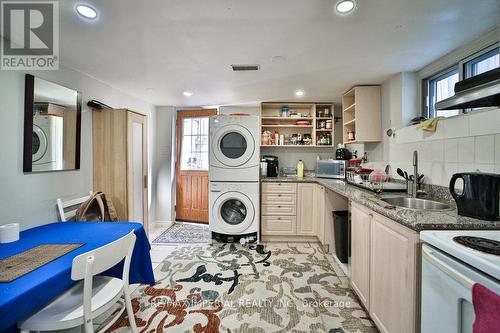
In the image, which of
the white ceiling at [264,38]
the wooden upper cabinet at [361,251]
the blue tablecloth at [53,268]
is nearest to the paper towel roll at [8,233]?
the blue tablecloth at [53,268]

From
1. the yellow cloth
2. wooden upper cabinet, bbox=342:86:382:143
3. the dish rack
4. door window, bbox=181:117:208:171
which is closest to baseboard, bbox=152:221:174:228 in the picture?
door window, bbox=181:117:208:171

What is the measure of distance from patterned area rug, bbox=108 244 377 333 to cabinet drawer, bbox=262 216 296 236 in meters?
0.41

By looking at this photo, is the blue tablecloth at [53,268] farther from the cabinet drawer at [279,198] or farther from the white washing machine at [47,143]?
the cabinet drawer at [279,198]

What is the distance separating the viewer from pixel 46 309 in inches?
44.3

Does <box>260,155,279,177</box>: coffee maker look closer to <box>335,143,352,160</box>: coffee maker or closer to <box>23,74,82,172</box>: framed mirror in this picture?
<box>335,143,352,160</box>: coffee maker

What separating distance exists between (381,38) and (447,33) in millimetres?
465

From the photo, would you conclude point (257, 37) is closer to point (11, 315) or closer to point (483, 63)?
point (483, 63)

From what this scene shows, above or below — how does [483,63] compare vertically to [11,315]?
above

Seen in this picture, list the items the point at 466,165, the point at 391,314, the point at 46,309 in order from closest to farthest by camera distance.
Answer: the point at 46,309
the point at 391,314
the point at 466,165

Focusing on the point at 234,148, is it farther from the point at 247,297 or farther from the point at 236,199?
the point at 247,297

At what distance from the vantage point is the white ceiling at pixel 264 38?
1.34 meters

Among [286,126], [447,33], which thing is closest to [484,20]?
[447,33]

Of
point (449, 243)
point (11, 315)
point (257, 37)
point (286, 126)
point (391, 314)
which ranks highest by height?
point (257, 37)

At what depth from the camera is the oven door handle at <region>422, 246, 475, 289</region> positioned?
791mm
